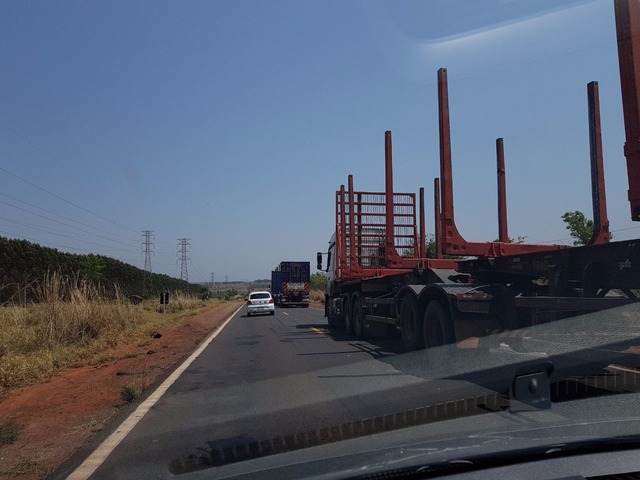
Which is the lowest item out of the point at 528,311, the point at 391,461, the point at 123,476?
the point at 123,476

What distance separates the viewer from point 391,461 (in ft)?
11.6

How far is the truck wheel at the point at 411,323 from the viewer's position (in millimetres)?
11602

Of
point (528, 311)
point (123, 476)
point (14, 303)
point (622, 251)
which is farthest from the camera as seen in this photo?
point (14, 303)

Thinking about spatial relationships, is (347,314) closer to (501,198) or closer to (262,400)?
(501,198)

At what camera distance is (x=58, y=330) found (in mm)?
16375

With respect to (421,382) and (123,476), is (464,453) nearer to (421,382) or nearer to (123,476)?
(123,476)

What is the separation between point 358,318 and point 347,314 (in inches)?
64.2

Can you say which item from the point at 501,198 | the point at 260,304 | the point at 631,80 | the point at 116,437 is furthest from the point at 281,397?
the point at 260,304

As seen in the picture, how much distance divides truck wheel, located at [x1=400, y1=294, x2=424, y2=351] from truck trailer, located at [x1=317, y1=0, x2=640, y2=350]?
20 mm

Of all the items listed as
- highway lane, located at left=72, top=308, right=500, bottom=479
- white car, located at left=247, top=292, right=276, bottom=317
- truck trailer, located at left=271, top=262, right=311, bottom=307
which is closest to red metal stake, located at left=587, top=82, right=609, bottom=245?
highway lane, located at left=72, top=308, right=500, bottom=479

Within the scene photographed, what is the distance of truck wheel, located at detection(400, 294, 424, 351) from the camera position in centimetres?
1160

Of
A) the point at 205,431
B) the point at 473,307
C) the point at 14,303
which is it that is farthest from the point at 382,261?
the point at 205,431

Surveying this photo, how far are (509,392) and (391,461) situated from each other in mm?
4313

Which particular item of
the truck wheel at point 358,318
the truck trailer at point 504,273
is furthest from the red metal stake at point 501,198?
the truck wheel at point 358,318
